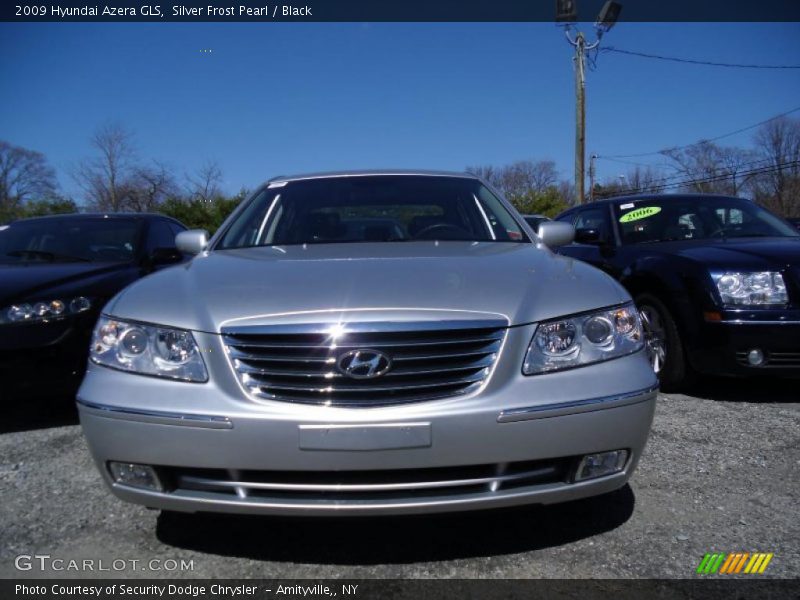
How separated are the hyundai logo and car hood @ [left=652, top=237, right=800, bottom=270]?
9.81 ft

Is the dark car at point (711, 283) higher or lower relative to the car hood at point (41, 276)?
lower

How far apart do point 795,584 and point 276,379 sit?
71.3 inches

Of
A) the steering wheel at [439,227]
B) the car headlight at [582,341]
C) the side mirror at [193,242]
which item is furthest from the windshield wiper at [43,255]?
the car headlight at [582,341]

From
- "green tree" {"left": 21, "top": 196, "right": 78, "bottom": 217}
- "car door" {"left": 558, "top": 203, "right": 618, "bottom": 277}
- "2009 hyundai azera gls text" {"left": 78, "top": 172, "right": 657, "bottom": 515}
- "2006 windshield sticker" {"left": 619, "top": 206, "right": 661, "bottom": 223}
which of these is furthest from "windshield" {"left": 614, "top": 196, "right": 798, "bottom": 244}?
"green tree" {"left": 21, "top": 196, "right": 78, "bottom": 217}

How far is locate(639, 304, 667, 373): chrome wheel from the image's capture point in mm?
4340

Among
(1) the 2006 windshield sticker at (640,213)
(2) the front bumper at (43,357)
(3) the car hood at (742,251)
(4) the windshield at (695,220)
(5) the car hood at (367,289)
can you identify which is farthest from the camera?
(1) the 2006 windshield sticker at (640,213)

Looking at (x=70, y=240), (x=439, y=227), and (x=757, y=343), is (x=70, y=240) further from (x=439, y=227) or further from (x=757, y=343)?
(x=757, y=343)

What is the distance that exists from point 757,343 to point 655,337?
0.75 meters

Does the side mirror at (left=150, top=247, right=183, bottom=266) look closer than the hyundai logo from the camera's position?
No

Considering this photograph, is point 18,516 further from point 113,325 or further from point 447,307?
point 447,307

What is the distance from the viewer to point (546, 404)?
6.26 ft

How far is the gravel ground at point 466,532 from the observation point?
2.11 m

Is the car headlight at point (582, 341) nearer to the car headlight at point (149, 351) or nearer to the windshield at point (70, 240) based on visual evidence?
the car headlight at point (149, 351)
